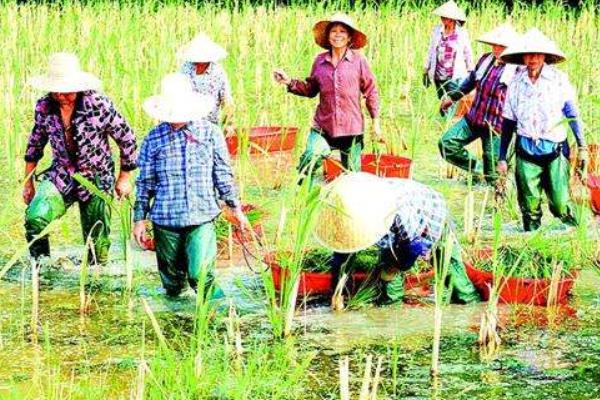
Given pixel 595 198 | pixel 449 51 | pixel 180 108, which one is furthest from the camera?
pixel 449 51

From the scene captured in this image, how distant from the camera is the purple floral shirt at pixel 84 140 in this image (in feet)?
20.6

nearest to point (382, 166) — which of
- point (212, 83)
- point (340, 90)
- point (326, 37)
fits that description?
point (340, 90)

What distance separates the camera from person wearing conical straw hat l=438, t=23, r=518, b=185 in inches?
311

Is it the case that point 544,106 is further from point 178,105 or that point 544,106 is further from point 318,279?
point 178,105

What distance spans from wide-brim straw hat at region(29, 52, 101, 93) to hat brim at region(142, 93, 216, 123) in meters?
0.54

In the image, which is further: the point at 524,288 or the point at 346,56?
the point at 346,56

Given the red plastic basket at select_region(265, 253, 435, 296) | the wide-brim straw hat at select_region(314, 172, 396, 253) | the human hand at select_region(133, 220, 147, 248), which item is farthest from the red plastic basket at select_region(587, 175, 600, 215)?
the human hand at select_region(133, 220, 147, 248)

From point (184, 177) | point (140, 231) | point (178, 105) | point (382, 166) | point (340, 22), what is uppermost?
point (340, 22)

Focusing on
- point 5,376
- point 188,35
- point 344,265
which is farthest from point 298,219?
point 188,35

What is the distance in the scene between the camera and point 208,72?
26.2 feet

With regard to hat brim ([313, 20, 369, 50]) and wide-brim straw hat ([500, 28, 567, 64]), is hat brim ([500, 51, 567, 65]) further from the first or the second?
hat brim ([313, 20, 369, 50])

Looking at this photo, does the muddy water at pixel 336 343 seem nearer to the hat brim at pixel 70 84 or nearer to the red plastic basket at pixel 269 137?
the hat brim at pixel 70 84

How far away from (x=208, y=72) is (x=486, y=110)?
1.75 meters

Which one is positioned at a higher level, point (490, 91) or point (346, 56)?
point (346, 56)
